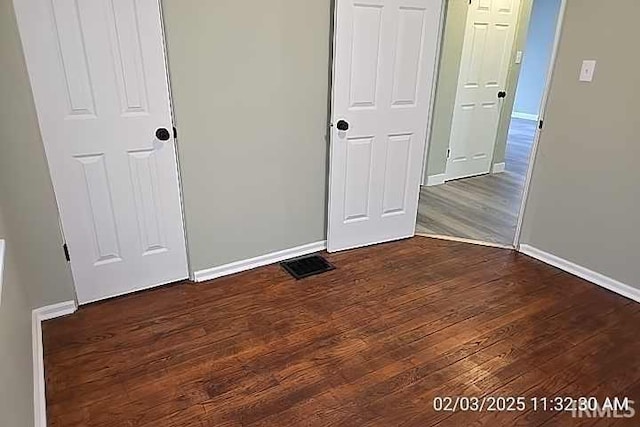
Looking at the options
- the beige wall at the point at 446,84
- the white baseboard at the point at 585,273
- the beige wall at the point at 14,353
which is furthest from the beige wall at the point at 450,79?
the beige wall at the point at 14,353

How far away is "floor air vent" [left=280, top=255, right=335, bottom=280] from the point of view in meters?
2.85

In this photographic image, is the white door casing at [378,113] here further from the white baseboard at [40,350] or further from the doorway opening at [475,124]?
the white baseboard at [40,350]

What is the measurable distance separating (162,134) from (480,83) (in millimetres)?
3476

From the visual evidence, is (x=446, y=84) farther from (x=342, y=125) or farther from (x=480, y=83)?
(x=342, y=125)

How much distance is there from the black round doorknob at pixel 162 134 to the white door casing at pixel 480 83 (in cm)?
315

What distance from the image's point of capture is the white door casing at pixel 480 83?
4293 millimetres

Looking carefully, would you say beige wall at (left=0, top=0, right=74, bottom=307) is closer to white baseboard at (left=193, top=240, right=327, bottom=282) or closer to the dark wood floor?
the dark wood floor

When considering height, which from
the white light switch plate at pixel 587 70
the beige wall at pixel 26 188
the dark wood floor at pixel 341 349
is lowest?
the dark wood floor at pixel 341 349

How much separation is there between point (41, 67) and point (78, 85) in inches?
6.4

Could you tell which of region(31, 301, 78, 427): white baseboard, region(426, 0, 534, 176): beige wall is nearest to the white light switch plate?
region(426, 0, 534, 176): beige wall

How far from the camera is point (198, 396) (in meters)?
1.86

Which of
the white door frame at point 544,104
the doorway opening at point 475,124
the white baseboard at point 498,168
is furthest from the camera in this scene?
the white baseboard at point 498,168

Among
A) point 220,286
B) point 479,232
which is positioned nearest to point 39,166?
point 220,286

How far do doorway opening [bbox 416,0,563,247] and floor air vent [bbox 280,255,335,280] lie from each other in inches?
37.8
